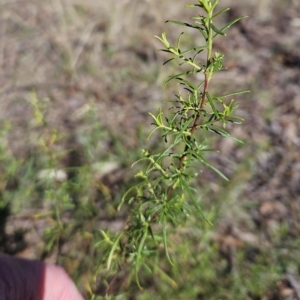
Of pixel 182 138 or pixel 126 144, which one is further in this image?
pixel 126 144

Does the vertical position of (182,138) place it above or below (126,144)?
above

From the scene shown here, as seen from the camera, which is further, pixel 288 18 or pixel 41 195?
pixel 288 18

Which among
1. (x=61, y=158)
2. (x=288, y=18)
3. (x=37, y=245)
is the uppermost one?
(x=288, y=18)

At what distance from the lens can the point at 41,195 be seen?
3242mm

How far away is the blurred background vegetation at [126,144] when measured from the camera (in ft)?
8.68

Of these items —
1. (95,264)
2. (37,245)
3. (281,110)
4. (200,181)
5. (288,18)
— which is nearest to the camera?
(95,264)

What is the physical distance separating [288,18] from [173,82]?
5.77 feet

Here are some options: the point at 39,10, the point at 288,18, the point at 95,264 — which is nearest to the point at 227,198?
the point at 95,264

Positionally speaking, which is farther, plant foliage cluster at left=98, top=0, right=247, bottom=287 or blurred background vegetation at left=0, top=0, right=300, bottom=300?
blurred background vegetation at left=0, top=0, right=300, bottom=300

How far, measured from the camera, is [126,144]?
3.59 m

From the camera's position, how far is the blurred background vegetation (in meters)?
2.64

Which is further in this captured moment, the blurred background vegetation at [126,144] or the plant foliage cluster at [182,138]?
the blurred background vegetation at [126,144]

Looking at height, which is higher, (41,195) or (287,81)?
(287,81)

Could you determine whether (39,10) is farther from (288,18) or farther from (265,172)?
(265,172)
